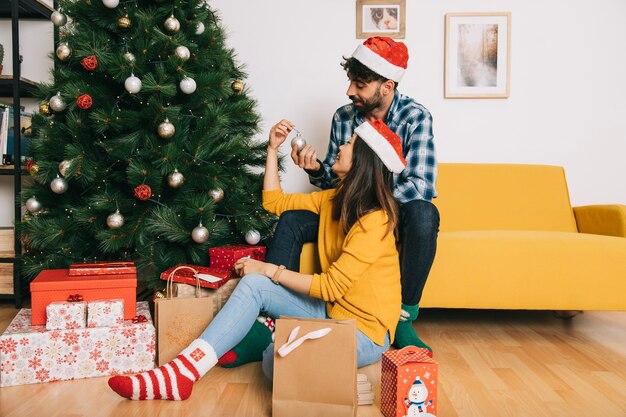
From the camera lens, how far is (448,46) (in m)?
3.00

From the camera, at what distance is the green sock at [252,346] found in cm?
177

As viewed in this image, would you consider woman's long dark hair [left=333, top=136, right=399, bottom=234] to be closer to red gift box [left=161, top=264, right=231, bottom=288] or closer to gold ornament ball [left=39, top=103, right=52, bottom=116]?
red gift box [left=161, top=264, right=231, bottom=288]

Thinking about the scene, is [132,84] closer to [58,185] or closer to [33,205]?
[58,185]

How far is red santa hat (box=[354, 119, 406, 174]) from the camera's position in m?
1.71

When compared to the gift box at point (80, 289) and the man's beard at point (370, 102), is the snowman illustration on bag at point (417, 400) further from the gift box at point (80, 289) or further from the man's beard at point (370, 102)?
the man's beard at point (370, 102)

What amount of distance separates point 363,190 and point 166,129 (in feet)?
2.65

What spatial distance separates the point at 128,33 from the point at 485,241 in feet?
5.21

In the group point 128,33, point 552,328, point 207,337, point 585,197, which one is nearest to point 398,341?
point 207,337

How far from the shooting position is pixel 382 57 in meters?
2.17

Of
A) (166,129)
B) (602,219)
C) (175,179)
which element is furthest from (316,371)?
(602,219)

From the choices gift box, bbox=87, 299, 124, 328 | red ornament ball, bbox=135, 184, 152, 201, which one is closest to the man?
gift box, bbox=87, 299, 124, 328

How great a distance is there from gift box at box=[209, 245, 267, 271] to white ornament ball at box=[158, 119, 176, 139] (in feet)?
1.49

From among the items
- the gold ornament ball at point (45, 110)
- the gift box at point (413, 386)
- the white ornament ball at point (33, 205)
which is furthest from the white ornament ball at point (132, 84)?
the gift box at point (413, 386)

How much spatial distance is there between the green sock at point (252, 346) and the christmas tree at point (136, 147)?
1.46 ft
